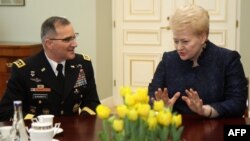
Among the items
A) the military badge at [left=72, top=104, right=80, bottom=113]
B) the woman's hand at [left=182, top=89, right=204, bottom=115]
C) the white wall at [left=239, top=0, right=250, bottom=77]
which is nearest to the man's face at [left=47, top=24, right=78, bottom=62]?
the military badge at [left=72, top=104, right=80, bottom=113]

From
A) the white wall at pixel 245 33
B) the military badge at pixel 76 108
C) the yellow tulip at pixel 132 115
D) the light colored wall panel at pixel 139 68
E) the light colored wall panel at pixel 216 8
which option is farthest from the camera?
the light colored wall panel at pixel 139 68

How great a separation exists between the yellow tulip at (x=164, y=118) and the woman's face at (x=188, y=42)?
110 centimetres

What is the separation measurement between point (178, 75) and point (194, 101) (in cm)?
33

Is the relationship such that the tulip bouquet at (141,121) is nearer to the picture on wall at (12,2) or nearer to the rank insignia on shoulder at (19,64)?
the rank insignia on shoulder at (19,64)

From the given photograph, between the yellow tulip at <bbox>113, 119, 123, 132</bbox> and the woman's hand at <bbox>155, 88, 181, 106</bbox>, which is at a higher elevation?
the yellow tulip at <bbox>113, 119, 123, 132</bbox>

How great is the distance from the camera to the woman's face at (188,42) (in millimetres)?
2285

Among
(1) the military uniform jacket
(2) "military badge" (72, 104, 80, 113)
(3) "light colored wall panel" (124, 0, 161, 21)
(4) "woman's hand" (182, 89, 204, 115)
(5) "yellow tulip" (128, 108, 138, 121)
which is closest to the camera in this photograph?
(5) "yellow tulip" (128, 108, 138, 121)

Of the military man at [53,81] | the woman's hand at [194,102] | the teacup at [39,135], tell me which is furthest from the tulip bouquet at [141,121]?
the military man at [53,81]

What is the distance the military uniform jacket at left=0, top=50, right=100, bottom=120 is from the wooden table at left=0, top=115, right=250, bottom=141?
340 mm

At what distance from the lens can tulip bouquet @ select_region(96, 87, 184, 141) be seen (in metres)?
1.23

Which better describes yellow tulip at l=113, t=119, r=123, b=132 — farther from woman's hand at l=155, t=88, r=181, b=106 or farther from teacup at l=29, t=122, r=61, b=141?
woman's hand at l=155, t=88, r=181, b=106

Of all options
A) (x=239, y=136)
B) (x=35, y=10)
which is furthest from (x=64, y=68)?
(x=35, y=10)

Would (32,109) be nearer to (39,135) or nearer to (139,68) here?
(39,135)

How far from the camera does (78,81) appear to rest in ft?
8.54
